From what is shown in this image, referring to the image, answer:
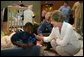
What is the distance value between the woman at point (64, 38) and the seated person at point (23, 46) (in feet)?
1.10

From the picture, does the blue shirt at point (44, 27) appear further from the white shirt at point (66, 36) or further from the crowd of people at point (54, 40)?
the white shirt at point (66, 36)

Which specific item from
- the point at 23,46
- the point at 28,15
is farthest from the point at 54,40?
the point at 28,15

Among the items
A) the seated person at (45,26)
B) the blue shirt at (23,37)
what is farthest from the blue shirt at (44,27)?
the blue shirt at (23,37)

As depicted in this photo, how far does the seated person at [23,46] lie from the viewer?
2576mm

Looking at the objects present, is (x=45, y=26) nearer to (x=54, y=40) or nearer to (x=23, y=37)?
(x=54, y=40)

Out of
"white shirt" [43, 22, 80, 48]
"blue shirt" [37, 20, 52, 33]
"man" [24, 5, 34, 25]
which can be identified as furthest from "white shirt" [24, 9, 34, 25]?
"white shirt" [43, 22, 80, 48]

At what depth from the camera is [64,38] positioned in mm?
3012

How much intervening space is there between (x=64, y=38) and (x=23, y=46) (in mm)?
573

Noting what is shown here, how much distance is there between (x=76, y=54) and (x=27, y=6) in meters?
1.80

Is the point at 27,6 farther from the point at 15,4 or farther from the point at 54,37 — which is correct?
the point at 54,37

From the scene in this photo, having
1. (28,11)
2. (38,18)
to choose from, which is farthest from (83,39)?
(28,11)

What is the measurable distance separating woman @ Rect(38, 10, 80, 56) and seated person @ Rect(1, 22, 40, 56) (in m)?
0.34

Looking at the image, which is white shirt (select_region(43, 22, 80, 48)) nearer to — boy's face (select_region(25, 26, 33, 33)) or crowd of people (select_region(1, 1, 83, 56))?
crowd of people (select_region(1, 1, 83, 56))

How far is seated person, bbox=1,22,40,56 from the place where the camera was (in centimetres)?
258
